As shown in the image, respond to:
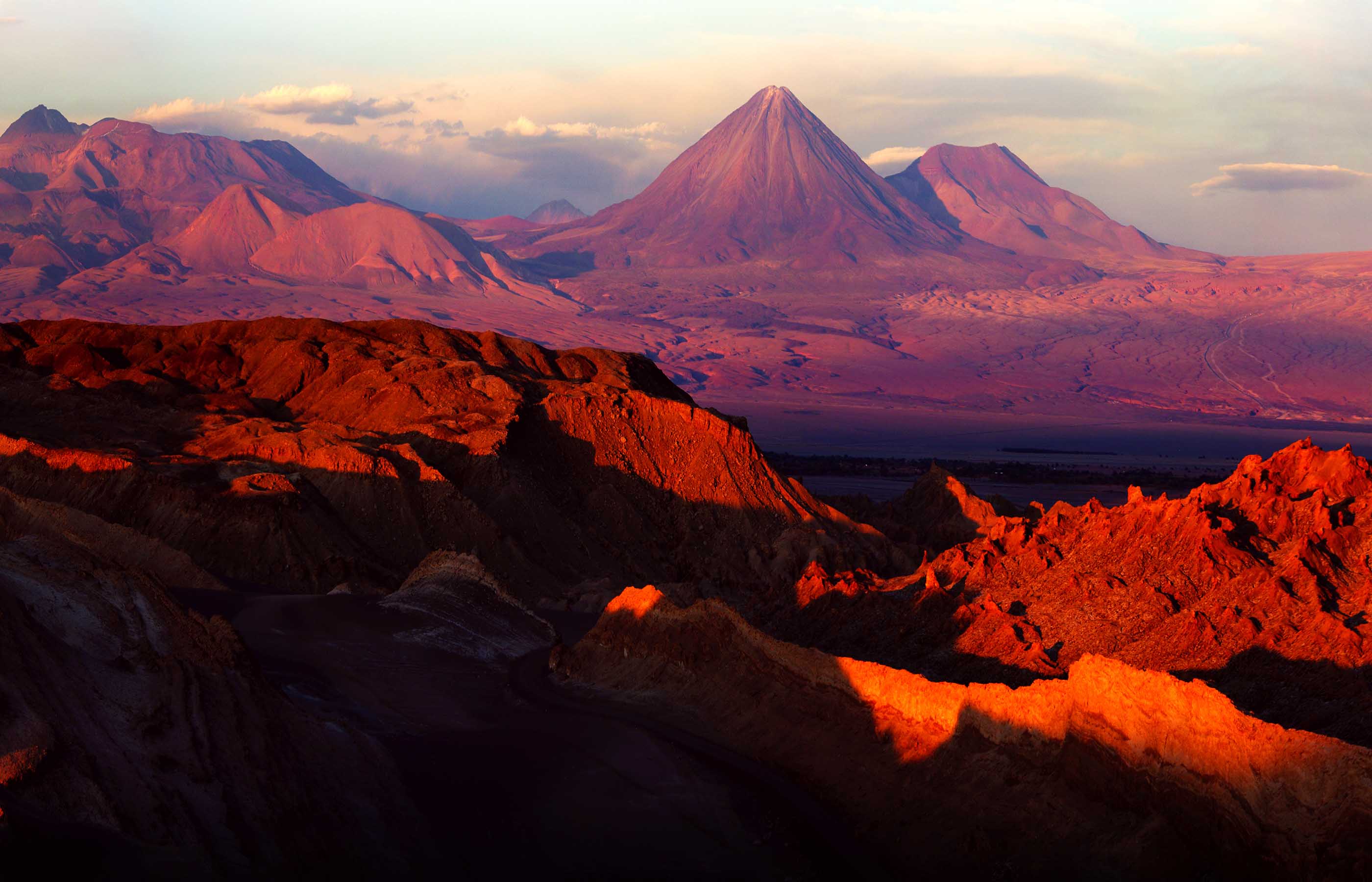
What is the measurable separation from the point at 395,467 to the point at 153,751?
85.2 feet

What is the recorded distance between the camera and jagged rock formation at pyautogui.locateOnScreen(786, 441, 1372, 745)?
23.0 metres

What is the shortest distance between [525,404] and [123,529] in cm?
1926

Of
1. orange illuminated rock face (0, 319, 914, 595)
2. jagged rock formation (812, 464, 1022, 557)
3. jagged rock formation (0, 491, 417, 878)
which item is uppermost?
jagged rock formation (0, 491, 417, 878)

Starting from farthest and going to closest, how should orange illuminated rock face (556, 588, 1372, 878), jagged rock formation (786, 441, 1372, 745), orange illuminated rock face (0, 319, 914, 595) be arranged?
orange illuminated rock face (0, 319, 914, 595) < jagged rock formation (786, 441, 1372, 745) < orange illuminated rock face (556, 588, 1372, 878)

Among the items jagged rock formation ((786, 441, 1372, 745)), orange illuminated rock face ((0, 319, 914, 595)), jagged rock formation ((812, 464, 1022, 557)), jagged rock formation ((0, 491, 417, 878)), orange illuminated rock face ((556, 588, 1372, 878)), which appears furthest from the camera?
jagged rock formation ((812, 464, 1022, 557))

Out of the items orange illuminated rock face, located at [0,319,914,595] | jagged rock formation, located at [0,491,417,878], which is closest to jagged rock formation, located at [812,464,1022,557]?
orange illuminated rock face, located at [0,319,914,595]

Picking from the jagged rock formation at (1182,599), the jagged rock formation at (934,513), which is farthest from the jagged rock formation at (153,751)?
the jagged rock formation at (934,513)

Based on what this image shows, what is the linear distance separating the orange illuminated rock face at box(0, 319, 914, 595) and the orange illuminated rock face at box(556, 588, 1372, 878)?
16171 millimetres

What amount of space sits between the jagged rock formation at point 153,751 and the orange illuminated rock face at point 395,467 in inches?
620

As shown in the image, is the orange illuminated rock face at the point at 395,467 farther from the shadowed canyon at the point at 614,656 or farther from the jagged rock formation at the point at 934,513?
the jagged rock formation at the point at 934,513

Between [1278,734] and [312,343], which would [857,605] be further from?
[312,343]

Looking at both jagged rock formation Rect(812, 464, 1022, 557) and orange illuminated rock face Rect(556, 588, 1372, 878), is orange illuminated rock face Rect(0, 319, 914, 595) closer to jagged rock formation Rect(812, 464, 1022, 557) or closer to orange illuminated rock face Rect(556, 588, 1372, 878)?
jagged rock formation Rect(812, 464, 1022, 557)

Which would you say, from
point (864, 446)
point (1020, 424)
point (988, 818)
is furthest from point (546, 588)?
point (1020, 424)

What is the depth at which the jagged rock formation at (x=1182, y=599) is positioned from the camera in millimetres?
23016
